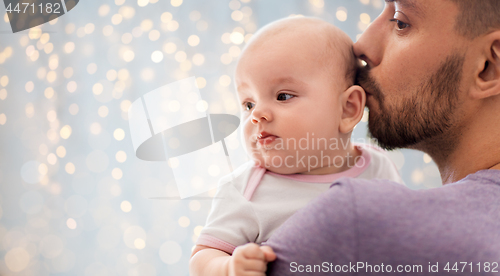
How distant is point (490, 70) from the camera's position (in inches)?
31.7

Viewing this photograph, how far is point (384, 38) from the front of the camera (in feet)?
3.07

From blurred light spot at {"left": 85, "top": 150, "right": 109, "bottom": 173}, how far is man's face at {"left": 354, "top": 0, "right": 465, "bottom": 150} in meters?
1.46

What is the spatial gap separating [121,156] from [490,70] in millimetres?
1658

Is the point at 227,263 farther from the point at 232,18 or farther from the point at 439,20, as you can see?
the point at 232,18

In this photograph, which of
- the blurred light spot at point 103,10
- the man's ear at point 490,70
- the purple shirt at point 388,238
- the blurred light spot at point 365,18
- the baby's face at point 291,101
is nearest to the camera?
the purple shirt at point 388,238

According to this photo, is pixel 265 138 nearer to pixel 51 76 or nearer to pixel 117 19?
pixel 117 19

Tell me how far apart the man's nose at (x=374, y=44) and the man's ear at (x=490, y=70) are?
230 millimetres

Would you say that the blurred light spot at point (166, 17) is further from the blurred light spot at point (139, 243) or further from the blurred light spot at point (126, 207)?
the blurred light spot at point (139, 243)

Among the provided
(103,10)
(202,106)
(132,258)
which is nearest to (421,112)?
(202,106)

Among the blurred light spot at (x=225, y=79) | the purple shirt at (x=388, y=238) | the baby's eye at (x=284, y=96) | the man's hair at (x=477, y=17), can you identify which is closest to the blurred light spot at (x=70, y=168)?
the blurred light spot at (x=225, y=79)

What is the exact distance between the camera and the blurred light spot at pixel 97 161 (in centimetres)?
191

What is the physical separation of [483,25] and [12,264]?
2.49 meters

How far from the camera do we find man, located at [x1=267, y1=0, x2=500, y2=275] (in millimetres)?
534

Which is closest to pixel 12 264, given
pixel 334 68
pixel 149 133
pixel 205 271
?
pixel 149 133
